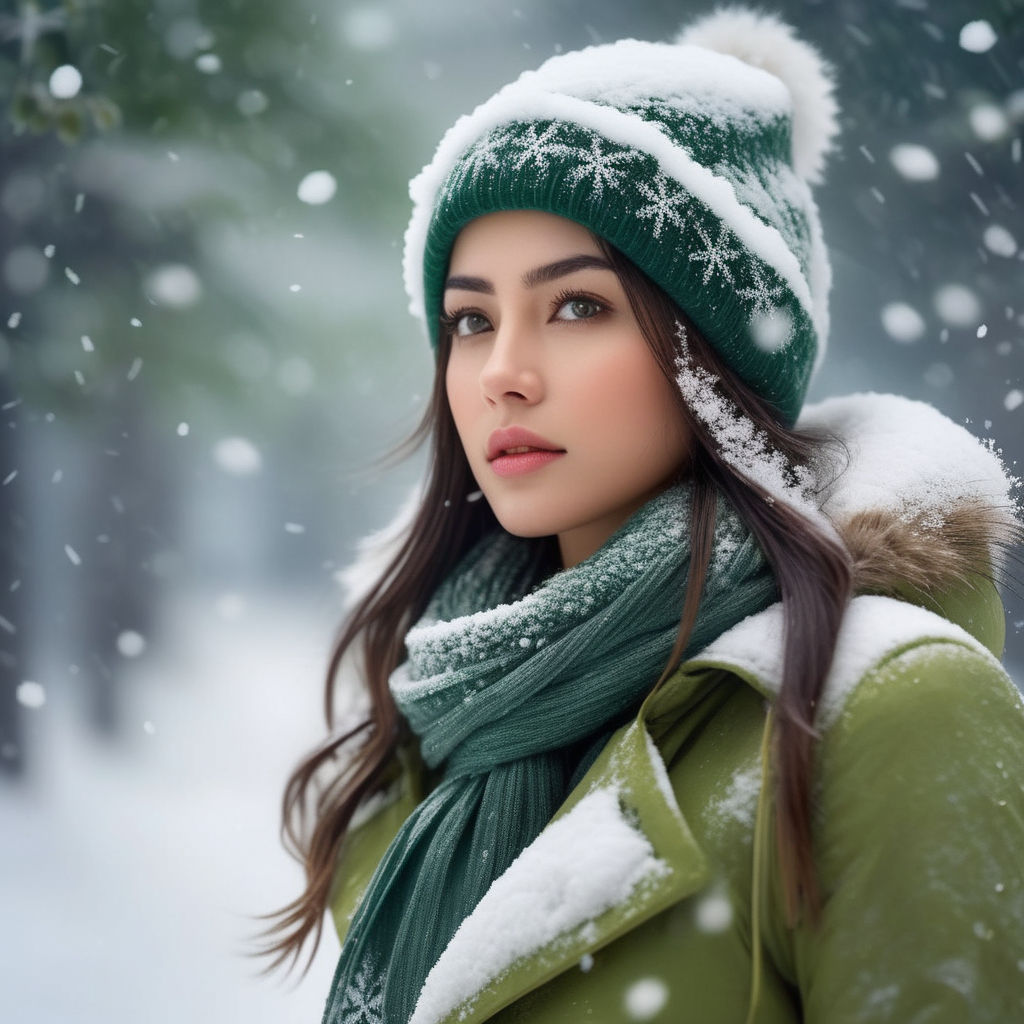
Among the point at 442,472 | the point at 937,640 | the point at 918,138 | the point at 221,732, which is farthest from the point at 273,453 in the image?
the point at 937,640

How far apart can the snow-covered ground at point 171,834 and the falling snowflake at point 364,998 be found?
1.02 m

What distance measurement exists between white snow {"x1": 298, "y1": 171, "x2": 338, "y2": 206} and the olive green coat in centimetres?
266

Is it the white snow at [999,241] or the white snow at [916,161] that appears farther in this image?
the white snow at [916,161]

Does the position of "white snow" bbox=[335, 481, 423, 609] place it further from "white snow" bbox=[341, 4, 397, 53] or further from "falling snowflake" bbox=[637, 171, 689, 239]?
"white snow" bbox=[341, 4, 397, 53]

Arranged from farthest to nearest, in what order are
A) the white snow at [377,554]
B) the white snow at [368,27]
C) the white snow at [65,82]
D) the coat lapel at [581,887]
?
1. the white snow at [368,27]
2. the white snow at [65,82]
3. the white snow at [377,554]
4. the coat lapel at [581,887]

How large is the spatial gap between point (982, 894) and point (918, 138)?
234 cm

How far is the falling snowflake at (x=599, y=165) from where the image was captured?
1.27 meters

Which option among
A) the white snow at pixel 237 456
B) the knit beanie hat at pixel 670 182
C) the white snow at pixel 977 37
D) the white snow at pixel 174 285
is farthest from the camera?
the white snow at pixel 237 456

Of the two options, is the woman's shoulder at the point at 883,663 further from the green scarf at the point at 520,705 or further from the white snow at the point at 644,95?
the white snow at the point at 644,95

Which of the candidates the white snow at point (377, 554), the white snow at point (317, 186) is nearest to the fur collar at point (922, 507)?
the white snow at point (377, 554)

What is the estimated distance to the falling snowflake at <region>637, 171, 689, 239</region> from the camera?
4.18ft

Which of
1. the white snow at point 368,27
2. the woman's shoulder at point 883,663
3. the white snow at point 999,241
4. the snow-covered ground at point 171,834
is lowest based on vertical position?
the snow-covered ground at point 171,834

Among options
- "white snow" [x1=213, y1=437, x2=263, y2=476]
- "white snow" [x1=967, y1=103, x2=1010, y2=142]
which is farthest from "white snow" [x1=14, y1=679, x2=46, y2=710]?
"white snow" [x1=967, y1=103, x2=1010, y2=142]

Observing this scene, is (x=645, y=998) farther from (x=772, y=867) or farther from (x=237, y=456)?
(x=237, y=456)
